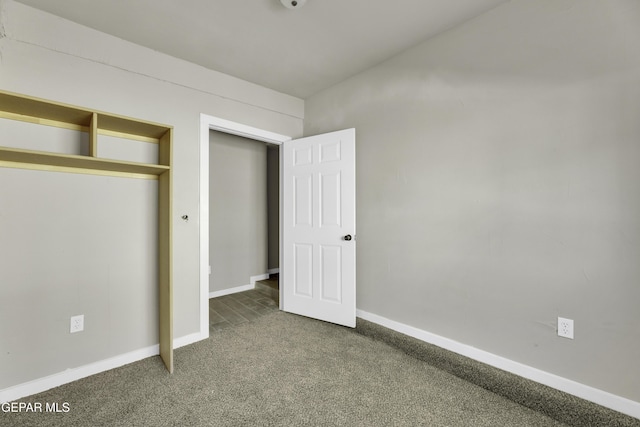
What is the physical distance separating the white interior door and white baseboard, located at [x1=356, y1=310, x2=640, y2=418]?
2.01 feet

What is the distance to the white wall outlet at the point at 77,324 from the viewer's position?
75.9 inches

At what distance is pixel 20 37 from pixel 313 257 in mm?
2748

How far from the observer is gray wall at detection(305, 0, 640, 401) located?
1486mm

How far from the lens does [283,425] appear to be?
1.49 m

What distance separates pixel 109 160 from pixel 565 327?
10.0ft

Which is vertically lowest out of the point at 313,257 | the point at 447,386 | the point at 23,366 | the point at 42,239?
the point at 447,386

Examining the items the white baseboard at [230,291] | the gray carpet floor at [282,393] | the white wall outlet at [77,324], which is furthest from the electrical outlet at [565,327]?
the white baseboard at [230,291]

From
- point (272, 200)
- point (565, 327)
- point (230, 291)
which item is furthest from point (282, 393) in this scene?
point (272, 200)

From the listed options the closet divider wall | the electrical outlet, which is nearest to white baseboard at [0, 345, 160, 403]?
the closet divider wall

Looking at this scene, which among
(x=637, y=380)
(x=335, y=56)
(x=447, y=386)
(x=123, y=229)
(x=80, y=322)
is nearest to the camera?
(x=637, y=380)

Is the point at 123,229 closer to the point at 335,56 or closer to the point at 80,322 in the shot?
the point at 80,322

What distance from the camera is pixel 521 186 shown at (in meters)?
1.79

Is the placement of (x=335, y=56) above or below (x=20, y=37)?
above

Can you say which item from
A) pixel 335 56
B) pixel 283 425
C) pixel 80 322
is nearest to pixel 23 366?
pixel 80 322
